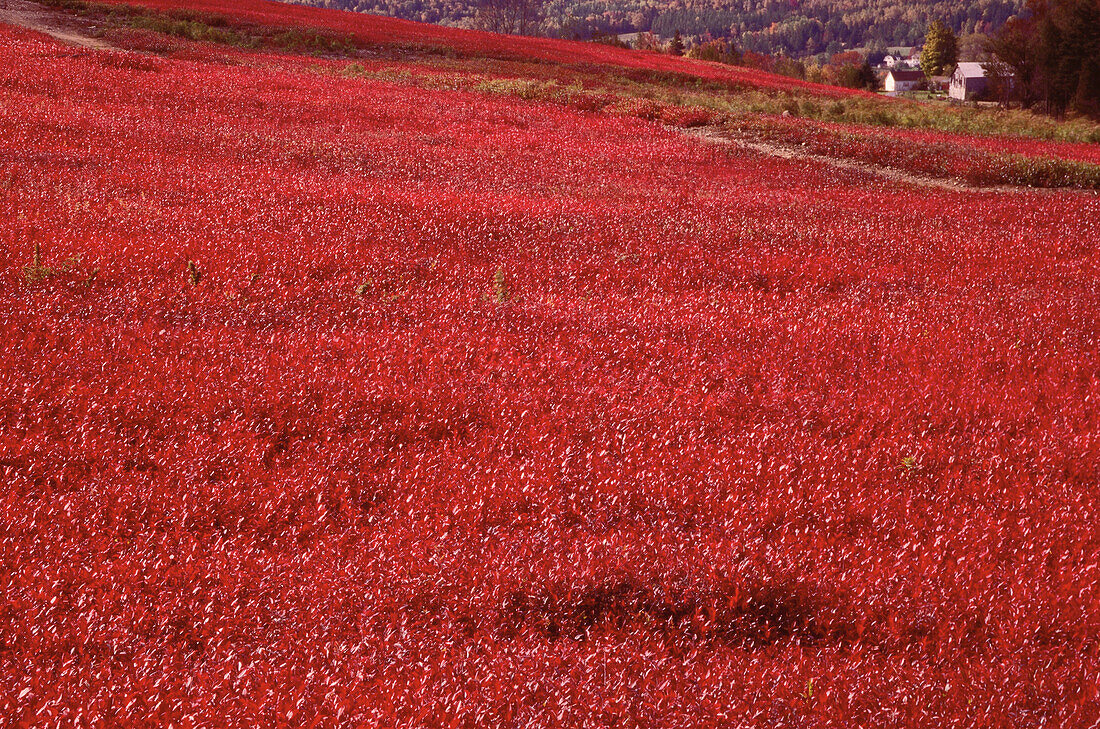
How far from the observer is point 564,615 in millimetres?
3627

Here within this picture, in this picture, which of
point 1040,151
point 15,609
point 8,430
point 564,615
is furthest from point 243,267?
point 1040,151

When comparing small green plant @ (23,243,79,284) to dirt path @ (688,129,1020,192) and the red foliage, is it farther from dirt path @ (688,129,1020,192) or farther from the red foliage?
the red foliage

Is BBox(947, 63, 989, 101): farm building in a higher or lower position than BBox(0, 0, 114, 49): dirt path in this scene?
higher

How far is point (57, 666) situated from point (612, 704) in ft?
6.43

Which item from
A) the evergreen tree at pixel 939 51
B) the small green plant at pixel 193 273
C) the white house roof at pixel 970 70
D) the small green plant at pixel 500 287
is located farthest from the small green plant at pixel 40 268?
the evergreen tree at pixel 939 51

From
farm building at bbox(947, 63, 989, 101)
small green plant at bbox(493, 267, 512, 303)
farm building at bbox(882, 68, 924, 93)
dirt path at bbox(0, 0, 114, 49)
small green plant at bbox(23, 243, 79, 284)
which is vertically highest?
farm building at bbox(882, 68, 924, 93)

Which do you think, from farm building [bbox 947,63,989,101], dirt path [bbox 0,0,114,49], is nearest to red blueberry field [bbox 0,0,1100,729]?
dirt path [bbox 0,0,114,49]

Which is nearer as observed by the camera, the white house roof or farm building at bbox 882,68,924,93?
the white house roof

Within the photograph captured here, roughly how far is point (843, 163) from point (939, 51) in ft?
421

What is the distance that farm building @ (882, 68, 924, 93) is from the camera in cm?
14250

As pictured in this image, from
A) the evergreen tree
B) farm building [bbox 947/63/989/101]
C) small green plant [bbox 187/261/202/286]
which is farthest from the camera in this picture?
the evergreen tree

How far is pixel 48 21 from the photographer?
35500mm

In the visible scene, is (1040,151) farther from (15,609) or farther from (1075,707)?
(15,609)

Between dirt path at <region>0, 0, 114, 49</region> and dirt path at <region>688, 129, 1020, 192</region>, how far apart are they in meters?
21.8
